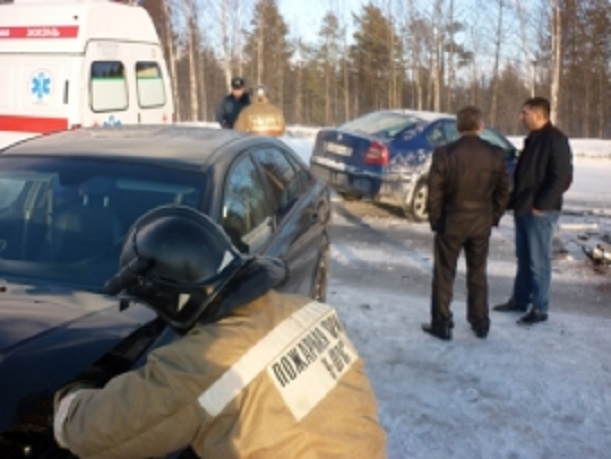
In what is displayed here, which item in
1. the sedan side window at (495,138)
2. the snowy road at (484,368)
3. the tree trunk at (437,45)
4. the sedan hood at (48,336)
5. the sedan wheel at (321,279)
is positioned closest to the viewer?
the sedan hood at (48,336)

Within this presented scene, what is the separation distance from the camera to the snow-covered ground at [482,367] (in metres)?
3.78

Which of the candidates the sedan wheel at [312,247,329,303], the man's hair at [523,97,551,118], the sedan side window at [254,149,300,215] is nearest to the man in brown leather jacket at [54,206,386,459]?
the sedan side window at [254,149,300,215]

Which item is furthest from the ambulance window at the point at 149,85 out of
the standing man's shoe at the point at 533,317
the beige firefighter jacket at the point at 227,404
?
the beige firefighter jacket at the point at 227,404

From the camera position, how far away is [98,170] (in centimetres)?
360

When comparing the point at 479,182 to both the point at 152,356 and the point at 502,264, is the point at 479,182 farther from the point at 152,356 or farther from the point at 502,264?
the point at 152,356

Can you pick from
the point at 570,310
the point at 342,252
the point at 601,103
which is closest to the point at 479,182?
the point at 570,310

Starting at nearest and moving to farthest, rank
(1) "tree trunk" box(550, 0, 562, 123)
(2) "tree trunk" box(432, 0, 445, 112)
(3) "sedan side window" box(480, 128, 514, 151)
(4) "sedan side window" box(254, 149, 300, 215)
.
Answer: (4) "sedan side window" box(254, 149, 300, 215) < (3) "sedan side window" box(480, 128, 514, 151) < (1) "tree trunk" box(550, 0, 562, 123) < (2) "tree trunk" box(432, 0, 445, 112)

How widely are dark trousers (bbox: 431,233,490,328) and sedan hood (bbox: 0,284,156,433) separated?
2992 mm

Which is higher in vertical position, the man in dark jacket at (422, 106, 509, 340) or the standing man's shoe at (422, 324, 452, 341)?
the man in dark jacket at (422, 106, 509, 340)

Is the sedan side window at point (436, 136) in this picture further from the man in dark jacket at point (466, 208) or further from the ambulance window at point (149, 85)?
the man in dark jacket at point (466, 208)

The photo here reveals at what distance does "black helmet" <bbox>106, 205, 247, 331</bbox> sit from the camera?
173cm

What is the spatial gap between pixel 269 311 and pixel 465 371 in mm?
3195

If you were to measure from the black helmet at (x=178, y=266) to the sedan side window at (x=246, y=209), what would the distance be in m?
1.52

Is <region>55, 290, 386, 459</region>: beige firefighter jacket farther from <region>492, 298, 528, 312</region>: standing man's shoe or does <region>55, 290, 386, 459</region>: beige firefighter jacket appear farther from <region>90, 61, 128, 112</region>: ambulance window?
<region>90, 61, 128, 112</region>: ambulance window
